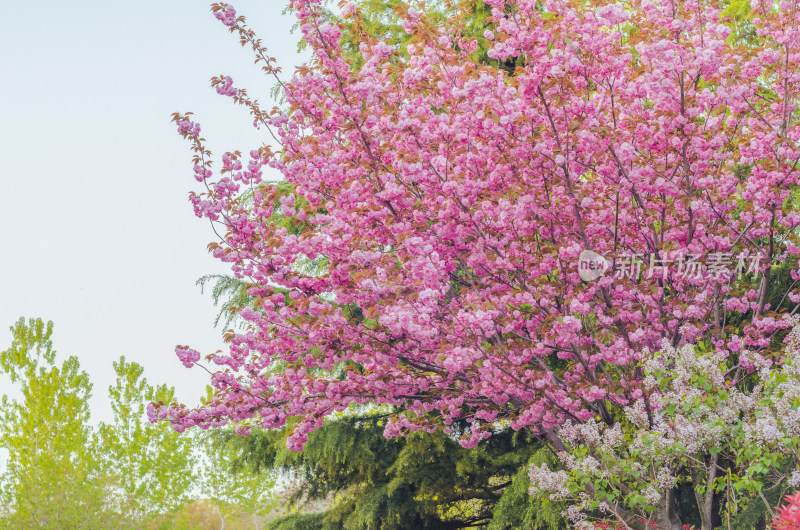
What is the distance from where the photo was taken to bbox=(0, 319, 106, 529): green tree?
1295 centimetres

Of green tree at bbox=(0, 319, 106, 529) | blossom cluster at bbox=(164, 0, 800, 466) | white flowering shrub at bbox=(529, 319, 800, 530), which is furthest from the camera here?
green tree at bbox=(0, 319, 106, 529)

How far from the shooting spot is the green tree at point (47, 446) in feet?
42.5

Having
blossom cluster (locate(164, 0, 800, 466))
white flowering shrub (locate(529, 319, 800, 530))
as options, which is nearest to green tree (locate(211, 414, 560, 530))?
blossom cluster (locate(164, 0, 800, 466))

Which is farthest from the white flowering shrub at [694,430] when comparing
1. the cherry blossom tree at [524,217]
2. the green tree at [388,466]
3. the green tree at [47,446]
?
the green tree at [47,446]

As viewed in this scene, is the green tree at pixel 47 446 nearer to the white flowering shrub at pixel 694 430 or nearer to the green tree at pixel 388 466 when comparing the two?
the green tree at pixel 388 466

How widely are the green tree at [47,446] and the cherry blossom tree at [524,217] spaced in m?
9.49

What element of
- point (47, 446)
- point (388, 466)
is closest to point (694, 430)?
point (388, 466)

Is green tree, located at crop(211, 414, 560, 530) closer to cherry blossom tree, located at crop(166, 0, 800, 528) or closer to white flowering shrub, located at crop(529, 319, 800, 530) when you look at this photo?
cherry blossom tree, located at crop(166, 0, 800, 528)

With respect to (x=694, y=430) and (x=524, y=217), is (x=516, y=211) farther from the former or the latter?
(x=694, y=430)

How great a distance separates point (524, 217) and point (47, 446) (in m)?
12.3

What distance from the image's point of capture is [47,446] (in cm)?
1338

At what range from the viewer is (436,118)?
588cm

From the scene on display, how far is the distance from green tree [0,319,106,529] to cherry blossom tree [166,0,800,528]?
9.49 meters

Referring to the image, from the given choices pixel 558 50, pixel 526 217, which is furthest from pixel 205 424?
pixel 558 50
